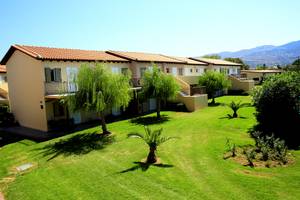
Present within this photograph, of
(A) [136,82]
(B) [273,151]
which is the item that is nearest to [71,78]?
(A) [136,82]

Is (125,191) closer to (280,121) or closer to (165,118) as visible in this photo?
(280,121)

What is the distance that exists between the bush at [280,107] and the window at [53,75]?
17.2 metres

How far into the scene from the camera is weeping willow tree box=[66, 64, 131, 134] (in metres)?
18.9

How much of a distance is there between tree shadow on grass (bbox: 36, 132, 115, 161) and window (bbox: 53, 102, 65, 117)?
5.14 metres

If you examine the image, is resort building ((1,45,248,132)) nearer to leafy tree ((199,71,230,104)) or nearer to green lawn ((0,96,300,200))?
green lawn ((0,96,300,200))

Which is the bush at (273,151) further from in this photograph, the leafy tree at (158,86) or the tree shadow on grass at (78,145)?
the leafy tree at (158,86)

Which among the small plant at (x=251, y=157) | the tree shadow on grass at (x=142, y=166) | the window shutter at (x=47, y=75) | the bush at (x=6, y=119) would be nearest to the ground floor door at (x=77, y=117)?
the window shutter at (x=47, y=75)

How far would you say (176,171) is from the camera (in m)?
12.2

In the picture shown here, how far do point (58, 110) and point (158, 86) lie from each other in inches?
386

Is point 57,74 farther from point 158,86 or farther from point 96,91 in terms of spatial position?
point 158,86

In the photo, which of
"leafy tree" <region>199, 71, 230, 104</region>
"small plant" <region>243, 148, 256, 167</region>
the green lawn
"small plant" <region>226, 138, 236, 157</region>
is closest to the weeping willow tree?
the green lawn

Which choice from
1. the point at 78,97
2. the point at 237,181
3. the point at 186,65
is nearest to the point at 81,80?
the point at 78,97

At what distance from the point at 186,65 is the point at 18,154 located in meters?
31.1

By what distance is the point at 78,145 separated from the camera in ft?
58.3
